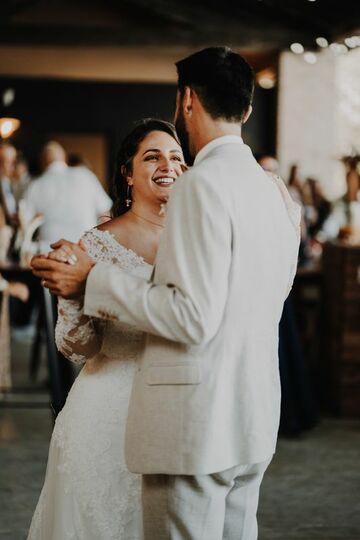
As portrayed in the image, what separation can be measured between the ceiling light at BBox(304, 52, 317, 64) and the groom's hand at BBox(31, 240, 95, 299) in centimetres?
1033

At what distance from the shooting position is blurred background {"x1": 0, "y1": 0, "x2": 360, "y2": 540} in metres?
4.90

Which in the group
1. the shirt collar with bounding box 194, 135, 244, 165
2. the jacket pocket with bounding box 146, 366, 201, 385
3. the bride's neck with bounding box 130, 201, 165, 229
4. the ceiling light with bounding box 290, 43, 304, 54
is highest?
the ceiling light with bounding box 290, 43, 304, 54

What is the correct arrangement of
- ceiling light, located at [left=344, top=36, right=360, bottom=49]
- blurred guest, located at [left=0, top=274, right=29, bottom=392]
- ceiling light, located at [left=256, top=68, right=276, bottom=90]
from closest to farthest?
blurred guest, located at [left=0, top=274, right=29, bottom=392] < ceiling light, located at [left=344, top=36, right=360, bottom=49] < ceiling light, located at [left=256, top=68, right=276, bottom=90]

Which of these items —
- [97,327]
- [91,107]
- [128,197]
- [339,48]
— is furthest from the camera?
[91,107]

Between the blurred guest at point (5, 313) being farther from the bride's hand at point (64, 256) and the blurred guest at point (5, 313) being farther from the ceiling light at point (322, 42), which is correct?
the ceiling light at point (322, 42)

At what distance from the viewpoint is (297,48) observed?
12.1 meters

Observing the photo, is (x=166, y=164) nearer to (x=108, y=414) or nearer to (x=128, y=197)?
(x=128, y=197)

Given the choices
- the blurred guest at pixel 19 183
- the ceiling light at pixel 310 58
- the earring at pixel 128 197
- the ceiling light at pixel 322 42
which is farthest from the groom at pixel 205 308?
the ceiling light at pixel 310 58

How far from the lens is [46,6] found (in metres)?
12.7

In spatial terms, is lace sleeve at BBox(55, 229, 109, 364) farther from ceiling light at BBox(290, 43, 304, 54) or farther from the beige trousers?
ceiling light at BBox(290, 43, 304, 54)

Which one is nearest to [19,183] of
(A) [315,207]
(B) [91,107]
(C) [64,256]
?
(A) [315,207]

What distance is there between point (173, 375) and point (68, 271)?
0.32m

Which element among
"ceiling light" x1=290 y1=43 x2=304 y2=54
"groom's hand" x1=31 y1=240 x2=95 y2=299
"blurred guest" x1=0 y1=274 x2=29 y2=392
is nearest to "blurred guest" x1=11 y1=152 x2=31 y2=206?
"blurred guest" x1=0 y1=274 x2=29 y2=392

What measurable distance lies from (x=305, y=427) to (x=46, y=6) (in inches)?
334
